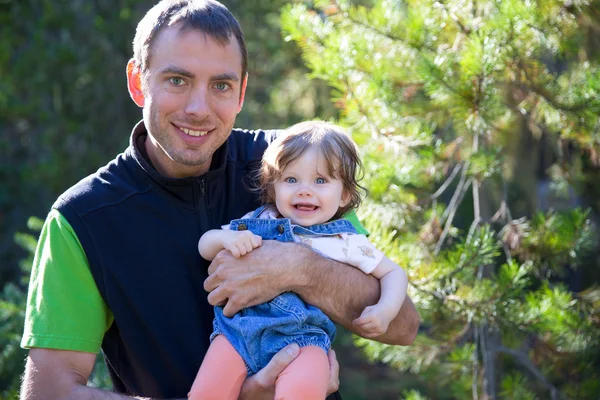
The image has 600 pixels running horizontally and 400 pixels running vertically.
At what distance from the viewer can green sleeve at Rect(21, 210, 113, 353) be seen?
217 centimetres

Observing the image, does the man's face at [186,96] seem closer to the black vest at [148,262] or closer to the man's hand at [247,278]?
the black vest at [148,262]

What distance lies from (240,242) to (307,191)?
0.27 m

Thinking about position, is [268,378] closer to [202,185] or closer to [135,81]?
[202,185]

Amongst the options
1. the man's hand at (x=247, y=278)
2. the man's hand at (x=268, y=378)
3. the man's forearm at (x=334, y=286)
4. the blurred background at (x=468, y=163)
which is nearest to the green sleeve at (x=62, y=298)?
the man's hand at (x=247, y=278)

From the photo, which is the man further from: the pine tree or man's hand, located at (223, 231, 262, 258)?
the pine tree

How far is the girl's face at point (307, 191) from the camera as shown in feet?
7.79

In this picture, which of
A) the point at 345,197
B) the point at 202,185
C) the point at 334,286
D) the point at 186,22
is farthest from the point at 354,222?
the point at 186,22

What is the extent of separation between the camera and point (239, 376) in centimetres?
218

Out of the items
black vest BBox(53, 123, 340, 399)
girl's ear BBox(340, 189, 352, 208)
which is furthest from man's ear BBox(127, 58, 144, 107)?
girl's ear BBox(340, 189, 352, 208)

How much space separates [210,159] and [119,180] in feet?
1.01

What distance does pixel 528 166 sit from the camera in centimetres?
511

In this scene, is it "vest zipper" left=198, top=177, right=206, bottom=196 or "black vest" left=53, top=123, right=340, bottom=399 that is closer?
"black vest" left=53, top=123, right=340, bottom=399

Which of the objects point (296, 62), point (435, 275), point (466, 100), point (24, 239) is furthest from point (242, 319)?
point (296, 62)

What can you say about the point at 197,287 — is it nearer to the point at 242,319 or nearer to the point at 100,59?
the point at 242,319
